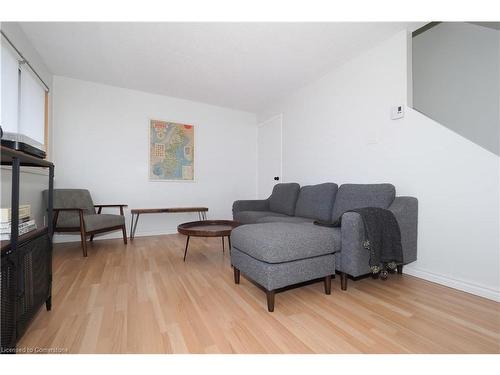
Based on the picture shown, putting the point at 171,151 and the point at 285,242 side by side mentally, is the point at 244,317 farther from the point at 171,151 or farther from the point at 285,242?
the point at 171,151

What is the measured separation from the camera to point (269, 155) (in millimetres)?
4488

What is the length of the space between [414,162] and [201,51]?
255 cm

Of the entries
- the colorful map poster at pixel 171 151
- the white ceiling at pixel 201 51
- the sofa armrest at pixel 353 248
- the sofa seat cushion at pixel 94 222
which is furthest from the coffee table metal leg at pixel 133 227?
the sofa armrest at pixel 353 248

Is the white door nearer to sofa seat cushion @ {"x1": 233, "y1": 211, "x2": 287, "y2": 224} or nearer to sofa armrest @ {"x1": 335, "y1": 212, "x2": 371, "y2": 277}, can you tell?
sofa seat cushion @ {"x1": 233, "y1": 211, "x2": 287, "y2": 224}

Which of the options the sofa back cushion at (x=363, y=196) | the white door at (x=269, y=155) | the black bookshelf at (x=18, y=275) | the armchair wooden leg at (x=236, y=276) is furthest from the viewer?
the white door at (x=269, y=155)

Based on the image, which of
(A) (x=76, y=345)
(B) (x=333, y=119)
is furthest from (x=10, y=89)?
(B) (x=333, y=119)

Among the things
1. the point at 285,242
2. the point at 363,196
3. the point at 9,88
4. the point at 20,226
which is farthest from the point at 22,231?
the point at 363,196

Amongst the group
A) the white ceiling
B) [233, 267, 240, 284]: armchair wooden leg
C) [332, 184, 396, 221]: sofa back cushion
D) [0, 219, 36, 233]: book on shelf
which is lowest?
[233, 267, 240, 284]: armchair wooden leg

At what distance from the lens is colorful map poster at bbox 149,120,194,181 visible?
3963mm

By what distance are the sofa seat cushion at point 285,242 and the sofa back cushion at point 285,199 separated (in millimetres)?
1392

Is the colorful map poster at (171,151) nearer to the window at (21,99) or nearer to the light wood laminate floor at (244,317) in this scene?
the window at (21,99)

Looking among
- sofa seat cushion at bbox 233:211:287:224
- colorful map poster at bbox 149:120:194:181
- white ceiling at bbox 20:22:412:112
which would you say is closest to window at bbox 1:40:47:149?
white ceiling at bbox 20:22:412:112

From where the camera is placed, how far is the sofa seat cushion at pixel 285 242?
150 cm

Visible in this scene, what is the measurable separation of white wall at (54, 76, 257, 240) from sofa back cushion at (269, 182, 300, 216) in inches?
51.6
